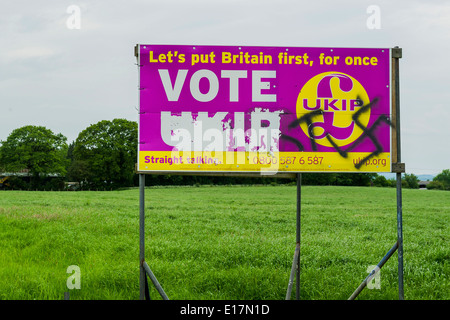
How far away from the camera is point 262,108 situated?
5562 millimetres

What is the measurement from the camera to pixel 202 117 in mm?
5531

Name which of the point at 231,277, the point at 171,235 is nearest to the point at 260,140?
the point at 231,277

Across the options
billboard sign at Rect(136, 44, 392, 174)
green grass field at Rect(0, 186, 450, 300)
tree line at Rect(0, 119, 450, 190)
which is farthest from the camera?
tree line at Rect(0, 119, 450, 190)

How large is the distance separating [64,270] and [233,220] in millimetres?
9168

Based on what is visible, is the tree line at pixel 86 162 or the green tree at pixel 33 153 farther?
the green tree at pixel 33 153

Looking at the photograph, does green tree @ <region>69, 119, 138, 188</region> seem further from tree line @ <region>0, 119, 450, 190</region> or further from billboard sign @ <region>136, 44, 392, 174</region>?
billboard sign @ <region>136, 44, 392, 174</region>

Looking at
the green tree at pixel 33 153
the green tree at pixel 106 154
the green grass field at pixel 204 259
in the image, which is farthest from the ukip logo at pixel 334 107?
the green tree at pixel 33 153

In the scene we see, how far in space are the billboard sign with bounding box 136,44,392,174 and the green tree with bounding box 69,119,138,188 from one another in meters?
57.0

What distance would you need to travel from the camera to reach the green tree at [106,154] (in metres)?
62.9

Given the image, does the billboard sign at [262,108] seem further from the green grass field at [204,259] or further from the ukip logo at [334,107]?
the green grass field at [204,259]

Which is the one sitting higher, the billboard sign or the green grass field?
the billboard sign

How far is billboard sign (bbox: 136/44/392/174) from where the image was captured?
552cm

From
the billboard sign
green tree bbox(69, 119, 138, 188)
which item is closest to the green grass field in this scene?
the billboard sign

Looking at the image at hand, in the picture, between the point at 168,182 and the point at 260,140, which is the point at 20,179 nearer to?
the point at 168,182
